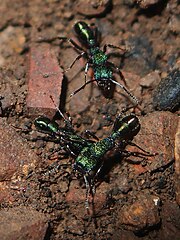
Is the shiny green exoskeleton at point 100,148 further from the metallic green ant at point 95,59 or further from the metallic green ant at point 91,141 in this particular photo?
the metallic green ant at point 95,59

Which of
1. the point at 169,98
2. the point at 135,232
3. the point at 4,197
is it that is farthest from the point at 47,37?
the point at 135,232

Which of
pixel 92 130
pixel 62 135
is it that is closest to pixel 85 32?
pixel 92 130

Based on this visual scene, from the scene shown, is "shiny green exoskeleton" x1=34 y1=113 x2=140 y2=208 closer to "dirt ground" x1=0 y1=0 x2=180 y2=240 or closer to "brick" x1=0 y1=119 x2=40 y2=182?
"dirt ground" x1=0 y1=0 x2=180 y2=240

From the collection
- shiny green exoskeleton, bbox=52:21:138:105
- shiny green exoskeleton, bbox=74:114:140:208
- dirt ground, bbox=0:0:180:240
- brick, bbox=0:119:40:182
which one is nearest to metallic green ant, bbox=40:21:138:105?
shiny green exoskeleton, bbox=52:21:138:105

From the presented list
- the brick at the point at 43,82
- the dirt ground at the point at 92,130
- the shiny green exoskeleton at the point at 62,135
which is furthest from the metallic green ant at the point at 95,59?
the shiny green exoskeleton at the point at 62,135

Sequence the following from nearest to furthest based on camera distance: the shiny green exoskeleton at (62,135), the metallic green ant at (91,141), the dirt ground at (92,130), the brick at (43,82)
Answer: the dirt ground at (92,130), the metallic green ant at (91,141), the shiny green exoskeleton at (62,135), the brick at (43,82)

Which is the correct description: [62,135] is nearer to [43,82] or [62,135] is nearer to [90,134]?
[90,134]

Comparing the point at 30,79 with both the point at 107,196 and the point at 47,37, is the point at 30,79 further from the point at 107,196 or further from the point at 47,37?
the point at 107,196
